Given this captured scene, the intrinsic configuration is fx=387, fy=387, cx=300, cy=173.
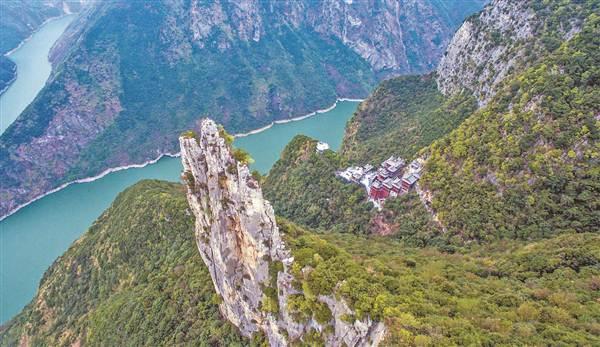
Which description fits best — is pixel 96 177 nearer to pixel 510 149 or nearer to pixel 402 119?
pixel 402 119

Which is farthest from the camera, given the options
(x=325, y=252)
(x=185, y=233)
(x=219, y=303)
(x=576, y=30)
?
(x=185, y=233)

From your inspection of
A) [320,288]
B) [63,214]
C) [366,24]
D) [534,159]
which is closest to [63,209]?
[63,214]

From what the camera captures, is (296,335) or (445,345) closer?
(445,345)

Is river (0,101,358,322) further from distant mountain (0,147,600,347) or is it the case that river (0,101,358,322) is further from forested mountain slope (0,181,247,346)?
distant mountain (0,147,600,347)

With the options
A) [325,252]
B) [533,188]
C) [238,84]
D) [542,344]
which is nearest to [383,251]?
[325,252]

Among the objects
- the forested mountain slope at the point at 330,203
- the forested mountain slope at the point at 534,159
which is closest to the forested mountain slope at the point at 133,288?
the forested mountain slope at the point at 330,203

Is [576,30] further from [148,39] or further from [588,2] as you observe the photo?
[148,39]

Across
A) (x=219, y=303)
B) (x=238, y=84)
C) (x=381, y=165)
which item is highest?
(x=238, y=84)
